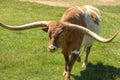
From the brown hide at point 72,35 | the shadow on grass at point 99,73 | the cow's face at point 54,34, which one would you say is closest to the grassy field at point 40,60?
the shadow on grass at point 99,73

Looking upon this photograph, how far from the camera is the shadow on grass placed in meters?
11.1

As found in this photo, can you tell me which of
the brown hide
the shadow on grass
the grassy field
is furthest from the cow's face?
the shadow on grass

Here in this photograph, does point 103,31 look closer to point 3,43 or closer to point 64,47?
point 3,43

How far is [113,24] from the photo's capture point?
65.6 ft

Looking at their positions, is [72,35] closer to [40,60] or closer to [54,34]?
[54,34]

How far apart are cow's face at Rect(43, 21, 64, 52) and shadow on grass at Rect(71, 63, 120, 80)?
2.35 meters

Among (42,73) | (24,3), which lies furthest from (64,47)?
(24,3)

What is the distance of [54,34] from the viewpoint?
8.93 meters

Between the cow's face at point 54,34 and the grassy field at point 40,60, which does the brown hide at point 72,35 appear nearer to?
the cow's face at point 54,34

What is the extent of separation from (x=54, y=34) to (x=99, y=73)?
321 centimetres

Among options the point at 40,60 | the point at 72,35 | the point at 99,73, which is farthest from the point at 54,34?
the point at 40,60

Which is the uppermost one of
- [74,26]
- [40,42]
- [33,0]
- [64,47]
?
[74,26]

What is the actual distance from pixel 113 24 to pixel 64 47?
10573 mm

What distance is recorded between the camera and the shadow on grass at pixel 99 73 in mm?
11070
